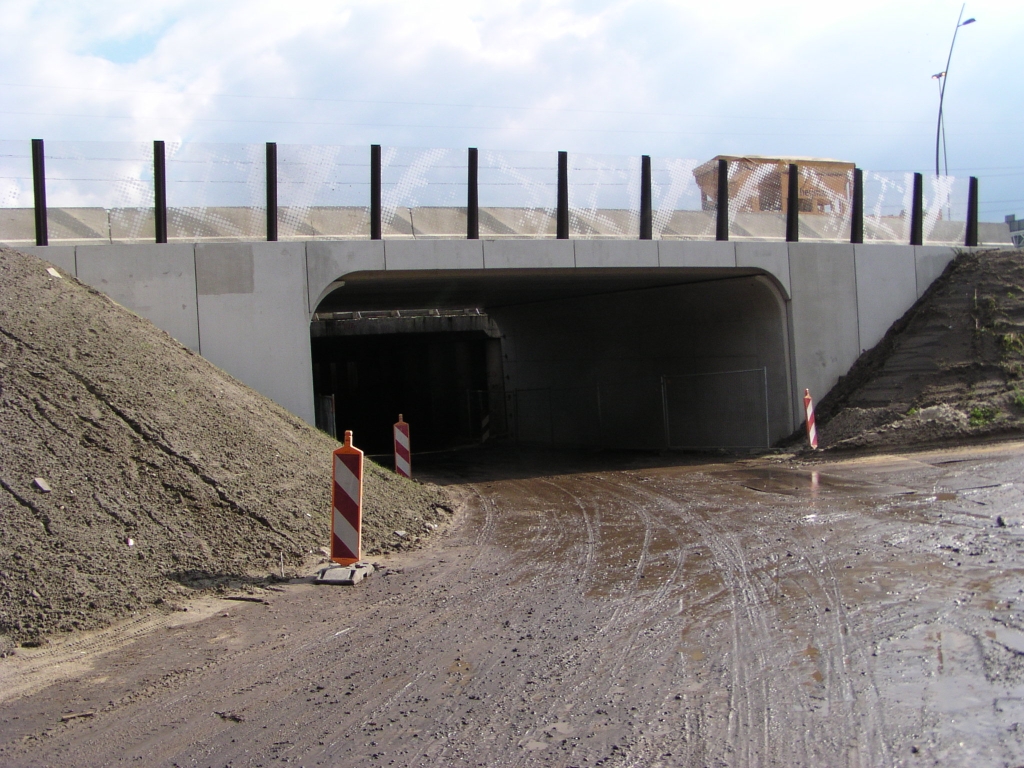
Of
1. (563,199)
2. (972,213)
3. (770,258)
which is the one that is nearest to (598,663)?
(563,199)

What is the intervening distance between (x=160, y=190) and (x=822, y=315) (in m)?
12.3

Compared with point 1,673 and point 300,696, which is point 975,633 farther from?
point 1,673

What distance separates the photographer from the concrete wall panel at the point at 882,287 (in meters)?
17.2

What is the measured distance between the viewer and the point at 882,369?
16.2 m

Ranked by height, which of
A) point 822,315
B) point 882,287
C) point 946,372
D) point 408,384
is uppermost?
point 882,287

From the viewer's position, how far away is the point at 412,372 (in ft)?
99.8

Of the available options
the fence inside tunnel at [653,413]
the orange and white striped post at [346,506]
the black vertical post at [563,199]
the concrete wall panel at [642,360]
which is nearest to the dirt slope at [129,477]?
the orange and white striped post at [346,506]

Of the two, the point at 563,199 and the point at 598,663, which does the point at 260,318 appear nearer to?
the point at 563,199

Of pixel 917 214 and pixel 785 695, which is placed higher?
pixel 917 214

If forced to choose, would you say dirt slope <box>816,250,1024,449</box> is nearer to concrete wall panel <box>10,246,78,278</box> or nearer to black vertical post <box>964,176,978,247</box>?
black vertical post <box>964,176,978,247</box>

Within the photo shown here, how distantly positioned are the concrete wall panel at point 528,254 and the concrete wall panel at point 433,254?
202 mm

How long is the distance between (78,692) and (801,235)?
1560 centimetres

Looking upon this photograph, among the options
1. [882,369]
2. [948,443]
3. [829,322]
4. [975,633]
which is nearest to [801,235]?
[829,322]

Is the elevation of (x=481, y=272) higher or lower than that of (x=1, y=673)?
higher
